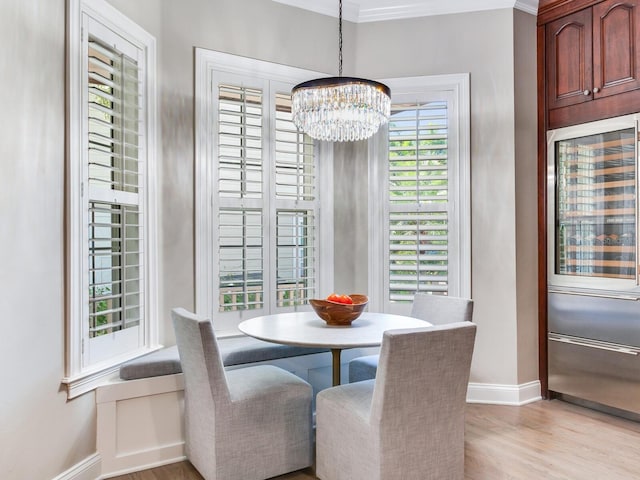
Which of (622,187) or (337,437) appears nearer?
(337,437)

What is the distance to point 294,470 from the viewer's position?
7.87 feet

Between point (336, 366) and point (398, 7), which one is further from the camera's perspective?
point (398, 7)

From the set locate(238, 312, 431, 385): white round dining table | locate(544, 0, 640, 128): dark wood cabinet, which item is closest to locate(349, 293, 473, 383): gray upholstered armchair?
locate(238, 312, 431, 385): white round dining table

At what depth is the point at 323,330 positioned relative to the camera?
2465 mm

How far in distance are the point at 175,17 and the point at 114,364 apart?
215cm

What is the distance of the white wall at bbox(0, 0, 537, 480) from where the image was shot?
191cm

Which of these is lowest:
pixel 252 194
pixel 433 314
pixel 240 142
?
pixel 433 314

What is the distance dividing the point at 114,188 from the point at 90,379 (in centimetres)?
101

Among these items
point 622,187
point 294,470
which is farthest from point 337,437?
point 622,187

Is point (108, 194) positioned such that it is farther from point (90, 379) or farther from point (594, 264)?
point (594, 264)

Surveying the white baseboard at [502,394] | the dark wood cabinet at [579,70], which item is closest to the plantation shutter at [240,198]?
the white baseboard at [502,394]

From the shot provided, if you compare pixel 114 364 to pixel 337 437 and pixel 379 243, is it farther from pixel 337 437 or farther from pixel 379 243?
pixel 379 243

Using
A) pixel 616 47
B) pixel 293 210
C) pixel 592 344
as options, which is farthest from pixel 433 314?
pixel 616 47

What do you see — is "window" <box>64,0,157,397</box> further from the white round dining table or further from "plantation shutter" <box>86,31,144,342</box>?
the white round dining table
